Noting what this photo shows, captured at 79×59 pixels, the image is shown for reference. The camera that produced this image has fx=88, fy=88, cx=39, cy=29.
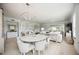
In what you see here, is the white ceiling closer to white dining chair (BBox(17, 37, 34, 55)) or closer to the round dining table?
the round dining table

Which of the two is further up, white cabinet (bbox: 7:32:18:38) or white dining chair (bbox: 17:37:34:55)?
white cabinet (bbox: 7:32:18:38)

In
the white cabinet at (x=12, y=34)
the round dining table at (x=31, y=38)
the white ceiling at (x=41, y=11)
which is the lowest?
the round dining table at (x=31, y=38)

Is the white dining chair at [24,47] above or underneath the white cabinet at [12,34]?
underneath

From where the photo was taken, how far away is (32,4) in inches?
60.3

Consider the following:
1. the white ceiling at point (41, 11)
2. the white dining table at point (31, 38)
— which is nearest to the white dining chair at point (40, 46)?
the white dining table at point (31, 38)

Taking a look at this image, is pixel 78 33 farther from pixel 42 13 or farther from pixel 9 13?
pixel 9 13

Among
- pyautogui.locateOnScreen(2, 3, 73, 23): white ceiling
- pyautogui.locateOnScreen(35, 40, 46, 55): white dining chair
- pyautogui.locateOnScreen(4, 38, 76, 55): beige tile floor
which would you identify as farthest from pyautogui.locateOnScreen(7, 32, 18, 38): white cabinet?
pyautogui.locateOnScreen(35, 40, 46, 55): white dining chair

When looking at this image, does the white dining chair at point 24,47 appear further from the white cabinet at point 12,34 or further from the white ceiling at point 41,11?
the white ceiling at point 41,11

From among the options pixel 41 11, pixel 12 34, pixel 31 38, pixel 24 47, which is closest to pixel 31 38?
pixel 31 38

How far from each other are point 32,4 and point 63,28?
0.70m

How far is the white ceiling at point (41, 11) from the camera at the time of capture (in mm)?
1527

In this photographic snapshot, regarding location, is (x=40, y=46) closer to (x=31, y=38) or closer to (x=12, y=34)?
(x=31, y=38)

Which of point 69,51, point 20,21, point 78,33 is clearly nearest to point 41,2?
point 20,21

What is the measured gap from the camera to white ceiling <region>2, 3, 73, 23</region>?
1.53 m
